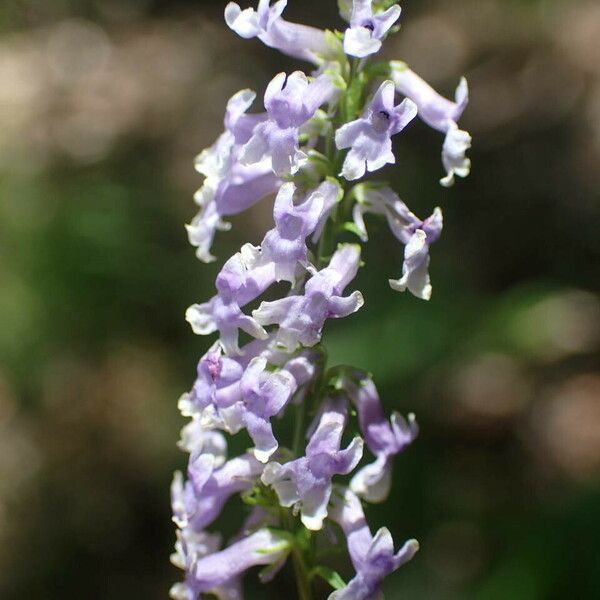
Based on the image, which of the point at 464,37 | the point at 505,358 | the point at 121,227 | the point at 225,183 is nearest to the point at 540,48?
the point at 464,37

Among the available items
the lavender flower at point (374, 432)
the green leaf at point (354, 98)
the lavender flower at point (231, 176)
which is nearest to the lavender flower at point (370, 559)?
the lavender flower at point (374, 432)

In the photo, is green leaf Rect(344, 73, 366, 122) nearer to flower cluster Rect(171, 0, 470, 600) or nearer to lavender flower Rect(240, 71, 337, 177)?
flower cluster Rect(171, 0, 470, 600)

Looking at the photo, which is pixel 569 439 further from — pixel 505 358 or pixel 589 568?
pixel 589 568

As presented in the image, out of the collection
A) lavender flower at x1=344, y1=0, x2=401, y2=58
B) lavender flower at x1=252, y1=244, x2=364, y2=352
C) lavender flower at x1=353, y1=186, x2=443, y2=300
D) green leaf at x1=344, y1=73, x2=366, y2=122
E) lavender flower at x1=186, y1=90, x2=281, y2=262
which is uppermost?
lavender flower at x1=344, y1=0, x2=401, y2=58

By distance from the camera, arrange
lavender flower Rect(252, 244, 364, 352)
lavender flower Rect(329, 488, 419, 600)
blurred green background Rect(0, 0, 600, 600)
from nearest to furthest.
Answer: lavender flower Rect(252, 244, 364, 352)
lavender flower Rect(329, 488, 419, 600)
blurred green background Rect(0, 0, 600, 600)

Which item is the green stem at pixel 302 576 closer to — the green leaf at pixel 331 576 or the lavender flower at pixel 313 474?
the green leaf at pixel 331 576

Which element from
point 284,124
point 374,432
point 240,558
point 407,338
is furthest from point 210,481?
point 407,338

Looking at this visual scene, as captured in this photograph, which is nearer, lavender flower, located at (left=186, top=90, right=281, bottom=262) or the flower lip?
the flower lip

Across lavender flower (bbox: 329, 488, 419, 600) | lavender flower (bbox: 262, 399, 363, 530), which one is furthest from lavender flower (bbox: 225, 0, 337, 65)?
lavender flower (bbox: 329, 488, 419, 600)
